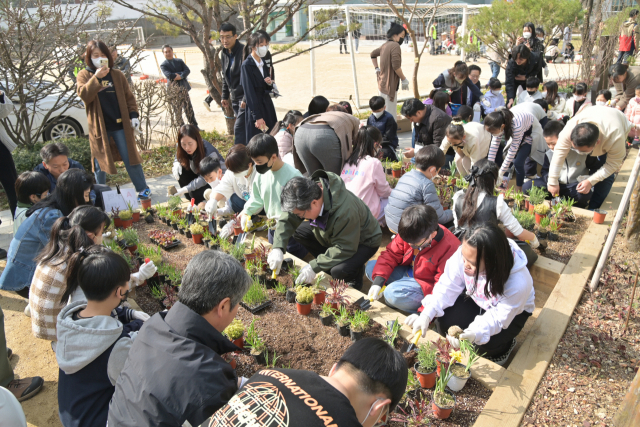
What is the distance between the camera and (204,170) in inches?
186

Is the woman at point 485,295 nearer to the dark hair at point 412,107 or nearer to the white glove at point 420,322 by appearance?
the white glove at point 420,322

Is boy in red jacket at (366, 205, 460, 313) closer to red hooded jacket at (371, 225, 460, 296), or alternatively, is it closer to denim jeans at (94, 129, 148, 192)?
red hooded jacket at (371, 225, 460, 296)

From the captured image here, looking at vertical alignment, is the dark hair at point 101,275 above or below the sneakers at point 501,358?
above

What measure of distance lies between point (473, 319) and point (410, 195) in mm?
1281

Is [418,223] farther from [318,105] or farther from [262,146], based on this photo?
[318,105]

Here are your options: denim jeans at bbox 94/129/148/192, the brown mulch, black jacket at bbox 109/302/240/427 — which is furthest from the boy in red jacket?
denim jeans at bbox 94/129/148/192

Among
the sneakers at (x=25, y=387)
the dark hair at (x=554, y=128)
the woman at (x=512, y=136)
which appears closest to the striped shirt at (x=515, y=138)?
the woman at (x=512, y=136)

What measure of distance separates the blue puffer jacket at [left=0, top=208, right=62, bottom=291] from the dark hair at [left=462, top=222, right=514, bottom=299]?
3180mm

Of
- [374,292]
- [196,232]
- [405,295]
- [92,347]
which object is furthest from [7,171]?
[405,295]

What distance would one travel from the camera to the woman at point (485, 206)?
348 centimetres

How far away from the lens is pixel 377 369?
1585 mm

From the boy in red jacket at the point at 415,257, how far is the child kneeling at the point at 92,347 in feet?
5.71

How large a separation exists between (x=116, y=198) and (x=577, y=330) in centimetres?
451

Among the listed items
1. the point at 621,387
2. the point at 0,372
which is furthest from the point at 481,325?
the point at 0,372
